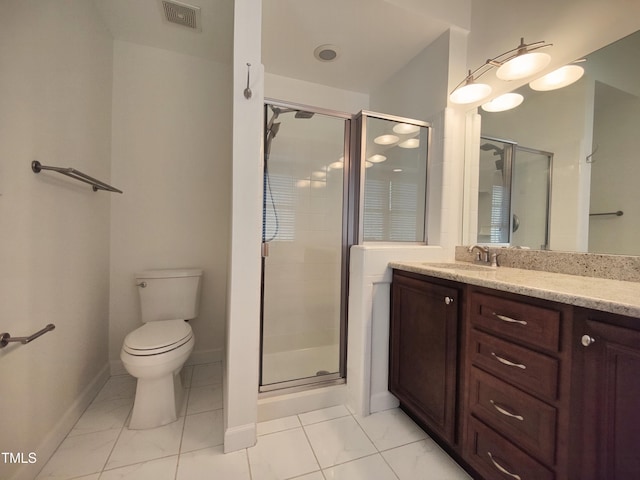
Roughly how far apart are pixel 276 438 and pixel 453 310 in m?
1.08

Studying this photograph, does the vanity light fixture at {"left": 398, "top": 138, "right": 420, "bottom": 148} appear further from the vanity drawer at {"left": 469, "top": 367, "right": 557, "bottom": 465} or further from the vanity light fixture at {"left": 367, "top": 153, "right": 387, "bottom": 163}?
the vanity drawer at {"left": 469, "top": 367, "right": 557, "bottom": 465}

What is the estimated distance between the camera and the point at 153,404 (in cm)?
140

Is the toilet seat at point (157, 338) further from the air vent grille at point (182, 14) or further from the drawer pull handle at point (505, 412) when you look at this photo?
the air vent grille at point (182, 14)

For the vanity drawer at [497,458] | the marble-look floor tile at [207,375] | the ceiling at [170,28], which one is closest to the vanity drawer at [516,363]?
the vanity drawer at [497,458]

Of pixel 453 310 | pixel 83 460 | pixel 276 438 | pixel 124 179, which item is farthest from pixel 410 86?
pixel 83 460

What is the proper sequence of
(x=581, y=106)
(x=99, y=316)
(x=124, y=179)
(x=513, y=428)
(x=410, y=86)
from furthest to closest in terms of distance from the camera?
1. (x=410, y=86)
2. (x=124, y=179)
3. (x=99, y=316)
4. (x=581, y=106)
5. (x=513, y=428)

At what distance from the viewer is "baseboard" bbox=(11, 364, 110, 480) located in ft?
3.43

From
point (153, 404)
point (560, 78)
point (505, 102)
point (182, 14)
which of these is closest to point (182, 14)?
point (182, 14)

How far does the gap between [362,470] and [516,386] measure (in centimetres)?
74

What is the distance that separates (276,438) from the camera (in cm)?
132

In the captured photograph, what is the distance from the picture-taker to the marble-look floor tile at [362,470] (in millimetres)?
1107

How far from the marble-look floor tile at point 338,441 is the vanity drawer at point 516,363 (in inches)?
27.7

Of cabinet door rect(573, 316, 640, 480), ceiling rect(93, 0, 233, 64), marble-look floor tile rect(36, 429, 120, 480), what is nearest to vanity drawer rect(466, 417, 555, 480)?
cabinet door rect(573, 316, 640, 480)

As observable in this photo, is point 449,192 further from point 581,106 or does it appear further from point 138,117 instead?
point 138,117
